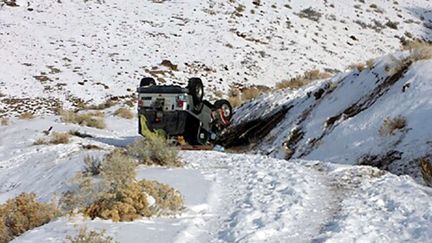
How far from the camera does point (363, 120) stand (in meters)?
10.4

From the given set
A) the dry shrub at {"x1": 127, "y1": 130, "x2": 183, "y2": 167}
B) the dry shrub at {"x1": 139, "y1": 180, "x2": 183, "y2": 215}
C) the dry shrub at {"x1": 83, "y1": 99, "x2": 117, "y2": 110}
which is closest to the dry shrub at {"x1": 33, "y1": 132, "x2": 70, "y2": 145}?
the dry shrub at {"x1": 127, "y1": 130, "x2": 183, "y2": 167}

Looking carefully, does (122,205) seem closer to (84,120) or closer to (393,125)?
(393,125)

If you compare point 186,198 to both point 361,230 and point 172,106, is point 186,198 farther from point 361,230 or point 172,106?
point 172,106

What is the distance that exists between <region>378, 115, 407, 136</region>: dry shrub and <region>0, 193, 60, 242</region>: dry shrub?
5503 mm

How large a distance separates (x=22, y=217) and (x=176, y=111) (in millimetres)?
7326

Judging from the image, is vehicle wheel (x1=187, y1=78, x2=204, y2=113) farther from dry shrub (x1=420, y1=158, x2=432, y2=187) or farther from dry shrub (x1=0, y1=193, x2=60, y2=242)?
dry shrub (x1=0, y1=193, x2=60, y2=242)

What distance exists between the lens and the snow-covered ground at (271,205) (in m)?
5.62

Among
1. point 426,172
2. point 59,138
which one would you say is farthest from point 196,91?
point 426,172

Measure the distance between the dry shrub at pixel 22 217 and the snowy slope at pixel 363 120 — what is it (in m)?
4.82

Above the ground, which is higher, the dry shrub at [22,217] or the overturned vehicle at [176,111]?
the dry shrub at [22,217]

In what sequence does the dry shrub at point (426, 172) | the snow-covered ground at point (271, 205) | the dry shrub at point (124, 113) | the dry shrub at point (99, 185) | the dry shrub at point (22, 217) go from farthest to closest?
the dry shrub at point (124, 113) < the dry shrub at point (426, 172) < the dry shrub at point (99, 185) < the dry shrub at point (22, 217) < the snow-covered ground at point (271, 205)

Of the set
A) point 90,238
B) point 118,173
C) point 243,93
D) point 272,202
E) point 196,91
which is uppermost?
point 90,238

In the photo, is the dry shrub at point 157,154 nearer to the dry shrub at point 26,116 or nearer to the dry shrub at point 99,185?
the dry shrub at point 99,185

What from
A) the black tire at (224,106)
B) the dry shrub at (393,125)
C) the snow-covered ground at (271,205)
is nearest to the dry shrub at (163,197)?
the snow-covered ground at (271,205)
